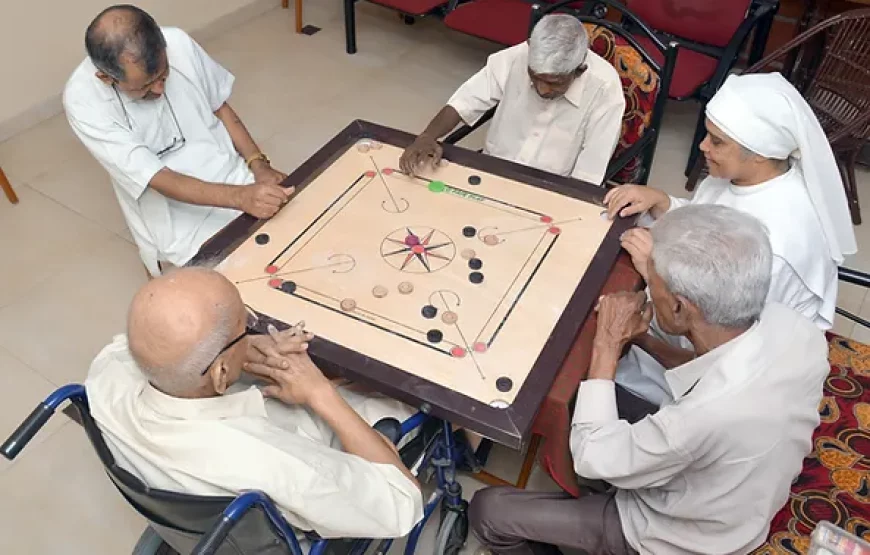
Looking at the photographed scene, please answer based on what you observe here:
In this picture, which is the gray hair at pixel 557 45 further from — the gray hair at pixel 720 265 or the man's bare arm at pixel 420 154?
the gray hair at pixel 720 265

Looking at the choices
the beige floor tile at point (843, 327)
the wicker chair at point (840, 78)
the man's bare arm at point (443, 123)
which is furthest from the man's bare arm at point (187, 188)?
the beige floor tile at point (843, 327)

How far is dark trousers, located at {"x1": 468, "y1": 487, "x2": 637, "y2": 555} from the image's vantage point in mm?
1806

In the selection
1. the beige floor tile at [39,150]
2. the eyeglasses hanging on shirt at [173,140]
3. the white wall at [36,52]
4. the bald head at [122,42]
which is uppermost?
the bald head at [122,42]

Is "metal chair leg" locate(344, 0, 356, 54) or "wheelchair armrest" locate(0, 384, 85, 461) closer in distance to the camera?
"wheelchair armrest" locate(0, 384, 85, 461)

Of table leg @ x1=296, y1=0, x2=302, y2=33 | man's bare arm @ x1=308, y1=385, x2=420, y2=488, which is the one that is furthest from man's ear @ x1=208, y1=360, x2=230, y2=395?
table leg @ x1=296, y1=0, x2=302, y2=33

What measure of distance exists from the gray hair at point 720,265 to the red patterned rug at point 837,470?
22.6 inches

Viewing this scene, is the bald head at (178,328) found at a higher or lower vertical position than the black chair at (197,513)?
higher

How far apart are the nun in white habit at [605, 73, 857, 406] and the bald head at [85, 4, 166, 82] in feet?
4.83

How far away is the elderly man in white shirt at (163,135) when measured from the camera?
6.97ft

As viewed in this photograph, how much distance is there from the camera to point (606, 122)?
253 cm

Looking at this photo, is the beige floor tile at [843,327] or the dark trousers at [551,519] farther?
the beige floor tile at [843,327]

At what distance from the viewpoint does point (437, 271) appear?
196 centimetres

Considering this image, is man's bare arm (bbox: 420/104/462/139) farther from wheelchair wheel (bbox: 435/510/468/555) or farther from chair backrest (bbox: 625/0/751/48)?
chair backrest (bbox: 625/0/751/48)

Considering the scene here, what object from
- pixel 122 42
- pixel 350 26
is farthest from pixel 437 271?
pixel 350 26
